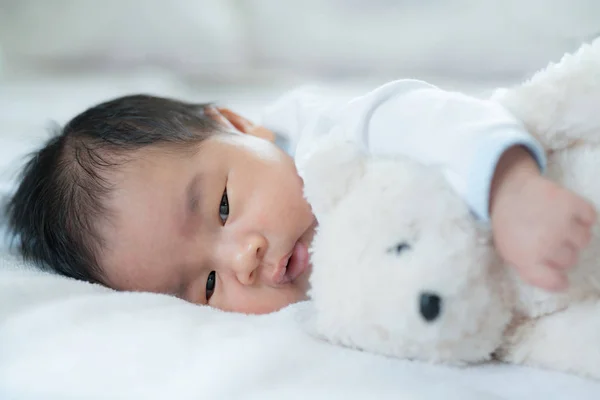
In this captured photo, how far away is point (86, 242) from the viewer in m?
0.83

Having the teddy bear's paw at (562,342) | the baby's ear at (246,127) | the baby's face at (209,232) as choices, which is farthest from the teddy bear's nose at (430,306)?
the baby's ear at (246,127)

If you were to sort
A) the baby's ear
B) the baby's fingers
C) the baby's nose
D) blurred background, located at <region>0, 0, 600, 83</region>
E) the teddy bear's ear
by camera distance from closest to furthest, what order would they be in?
1. the baby's fingers
2. the teddy bear's ear
3. the baby's nose
4. the baby's ear
5. blurred background, located at <region>0, 0, 600, 83</region>

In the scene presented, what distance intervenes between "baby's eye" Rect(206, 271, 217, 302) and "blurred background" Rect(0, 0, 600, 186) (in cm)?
60

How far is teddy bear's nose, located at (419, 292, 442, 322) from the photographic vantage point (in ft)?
1.64

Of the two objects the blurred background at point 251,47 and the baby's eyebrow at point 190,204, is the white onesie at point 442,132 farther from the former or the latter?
the blurred background at point 251,47

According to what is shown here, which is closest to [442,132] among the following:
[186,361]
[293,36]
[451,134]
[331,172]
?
[451,134]

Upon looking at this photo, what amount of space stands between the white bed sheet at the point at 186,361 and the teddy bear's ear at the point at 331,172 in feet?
0.47

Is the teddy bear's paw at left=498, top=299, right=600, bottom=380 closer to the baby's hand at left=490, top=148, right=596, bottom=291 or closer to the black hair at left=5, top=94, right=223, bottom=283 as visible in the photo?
the baby's hand at left=490, top=148, right=596, bottom=291

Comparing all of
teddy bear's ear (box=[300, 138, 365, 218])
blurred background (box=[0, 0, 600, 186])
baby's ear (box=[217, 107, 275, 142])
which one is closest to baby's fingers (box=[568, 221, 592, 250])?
teddy bear's ear (box=[300, 138, 365, 218])

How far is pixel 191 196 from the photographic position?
0.81 metres

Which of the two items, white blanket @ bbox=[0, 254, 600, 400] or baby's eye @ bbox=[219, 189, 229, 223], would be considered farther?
baby's eye @ bbox=[219, 189, 229, 223]

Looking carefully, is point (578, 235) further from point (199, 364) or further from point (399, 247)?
point (199, 364)

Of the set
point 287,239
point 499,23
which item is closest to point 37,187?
point 287,239

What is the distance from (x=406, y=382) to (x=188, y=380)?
192 mm
